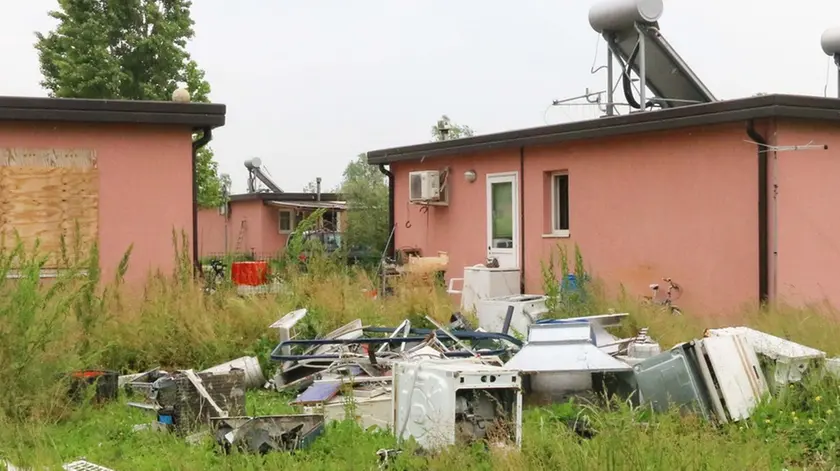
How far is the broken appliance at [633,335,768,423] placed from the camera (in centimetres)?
655

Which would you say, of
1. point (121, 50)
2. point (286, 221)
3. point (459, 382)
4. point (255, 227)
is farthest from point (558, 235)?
point (286, 221)

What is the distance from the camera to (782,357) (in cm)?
695

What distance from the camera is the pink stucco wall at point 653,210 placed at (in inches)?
427

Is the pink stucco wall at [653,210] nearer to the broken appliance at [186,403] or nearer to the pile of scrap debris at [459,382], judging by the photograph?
the pile of scrap debris at [459,382]

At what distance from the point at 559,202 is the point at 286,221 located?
21846mm

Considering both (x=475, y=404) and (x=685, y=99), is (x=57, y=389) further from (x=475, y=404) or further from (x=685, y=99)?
(x=685, y=99)

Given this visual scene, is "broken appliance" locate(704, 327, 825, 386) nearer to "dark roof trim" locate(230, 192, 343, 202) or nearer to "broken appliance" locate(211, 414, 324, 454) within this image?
"broken appliance" locate(211, 414, 324, 454)

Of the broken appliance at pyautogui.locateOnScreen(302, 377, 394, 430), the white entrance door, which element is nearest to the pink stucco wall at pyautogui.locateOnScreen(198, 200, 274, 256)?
the white entrance door

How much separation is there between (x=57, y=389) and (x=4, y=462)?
130cm

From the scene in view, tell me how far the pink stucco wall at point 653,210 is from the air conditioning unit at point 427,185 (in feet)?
2.53

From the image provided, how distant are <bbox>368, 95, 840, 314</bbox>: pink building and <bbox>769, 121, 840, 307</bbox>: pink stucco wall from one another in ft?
0.05

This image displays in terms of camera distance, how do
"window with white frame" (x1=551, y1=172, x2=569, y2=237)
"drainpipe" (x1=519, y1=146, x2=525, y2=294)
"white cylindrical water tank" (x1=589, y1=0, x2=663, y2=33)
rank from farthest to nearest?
"white cylindrical water tank" (x1=589, y1=0, x2=663, y2=33)
"drainpipe" (x1=519, y1=146, x2=525, y2=294)
"window with white frame" (x1=551, y1=172, x2=569, y2=237)

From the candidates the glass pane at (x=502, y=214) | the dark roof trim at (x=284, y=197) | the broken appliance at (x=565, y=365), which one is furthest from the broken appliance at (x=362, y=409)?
the dark roof trim at (x=284, y=197)

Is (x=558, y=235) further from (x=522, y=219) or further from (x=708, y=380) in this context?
(x=708, y=380)
